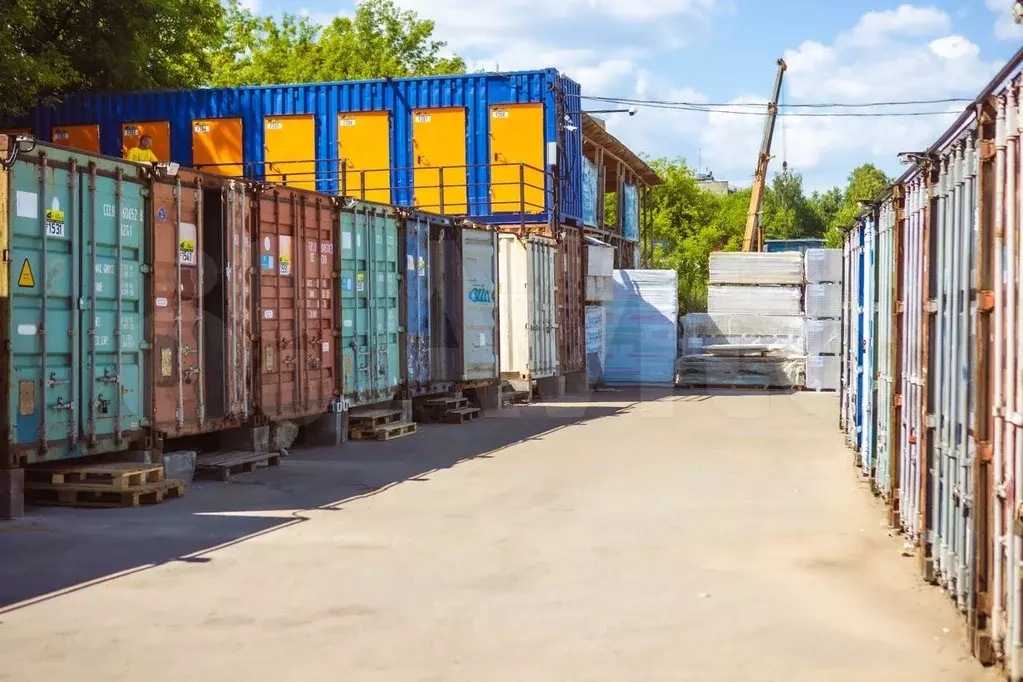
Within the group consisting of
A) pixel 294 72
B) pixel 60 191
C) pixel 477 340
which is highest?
pixel 294 72

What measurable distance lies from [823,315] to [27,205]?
18680 millimetres

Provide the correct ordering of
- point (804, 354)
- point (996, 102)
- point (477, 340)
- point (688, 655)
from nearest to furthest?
point (996, 102) < point (688, 655) < point (477, 340) < point (804, 354)

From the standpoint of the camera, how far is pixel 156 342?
38.8ft

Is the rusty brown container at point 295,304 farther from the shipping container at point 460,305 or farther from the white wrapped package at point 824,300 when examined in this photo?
the white wrapped package at point 824,300

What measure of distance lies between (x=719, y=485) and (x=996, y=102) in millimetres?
7119

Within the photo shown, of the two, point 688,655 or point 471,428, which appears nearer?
point 688,655

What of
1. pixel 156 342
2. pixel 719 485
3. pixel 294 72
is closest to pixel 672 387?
pixel 719 485

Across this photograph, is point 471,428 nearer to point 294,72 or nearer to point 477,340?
point 477,340

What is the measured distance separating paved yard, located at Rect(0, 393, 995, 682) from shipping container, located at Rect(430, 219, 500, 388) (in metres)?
6.31

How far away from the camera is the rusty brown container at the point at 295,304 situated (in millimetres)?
13945

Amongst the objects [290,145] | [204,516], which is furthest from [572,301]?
[204,516]

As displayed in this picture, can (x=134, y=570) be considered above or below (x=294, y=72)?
below

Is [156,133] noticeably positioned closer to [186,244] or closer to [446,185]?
[446,185]

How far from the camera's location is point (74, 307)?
34.9 feet
